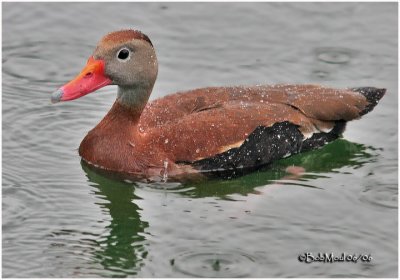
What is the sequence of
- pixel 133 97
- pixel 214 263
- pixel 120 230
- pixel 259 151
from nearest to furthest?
pixel 214 263 < pixel 120 230 < pixel 133 97 < pixel 259 151

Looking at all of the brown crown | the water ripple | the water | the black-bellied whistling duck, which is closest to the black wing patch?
the black-bellied whistling duck

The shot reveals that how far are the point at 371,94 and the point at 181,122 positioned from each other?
104 inches

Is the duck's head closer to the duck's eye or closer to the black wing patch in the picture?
the duck's eye

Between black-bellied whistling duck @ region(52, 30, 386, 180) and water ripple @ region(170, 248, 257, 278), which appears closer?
water ripple @ region(170, 248, 257, 278)

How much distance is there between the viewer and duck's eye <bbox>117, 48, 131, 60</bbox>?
13898mm

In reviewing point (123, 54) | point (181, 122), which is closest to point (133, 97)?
point (123, 54)

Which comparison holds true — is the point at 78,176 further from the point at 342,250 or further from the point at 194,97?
the point at 342,250

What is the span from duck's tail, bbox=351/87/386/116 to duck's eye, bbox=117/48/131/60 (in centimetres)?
303

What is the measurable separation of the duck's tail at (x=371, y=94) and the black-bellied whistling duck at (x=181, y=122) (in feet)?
1.93

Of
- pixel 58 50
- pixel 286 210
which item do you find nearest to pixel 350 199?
pixel 286 210

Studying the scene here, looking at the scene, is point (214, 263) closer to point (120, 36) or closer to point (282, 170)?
point (282, 170)

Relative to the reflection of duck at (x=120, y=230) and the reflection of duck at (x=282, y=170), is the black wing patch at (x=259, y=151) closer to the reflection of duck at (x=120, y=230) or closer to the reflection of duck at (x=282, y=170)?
the reflection of duck at (x=282, y=170)

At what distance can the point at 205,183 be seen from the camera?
13922 millimetres

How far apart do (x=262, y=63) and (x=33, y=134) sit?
3555mm
